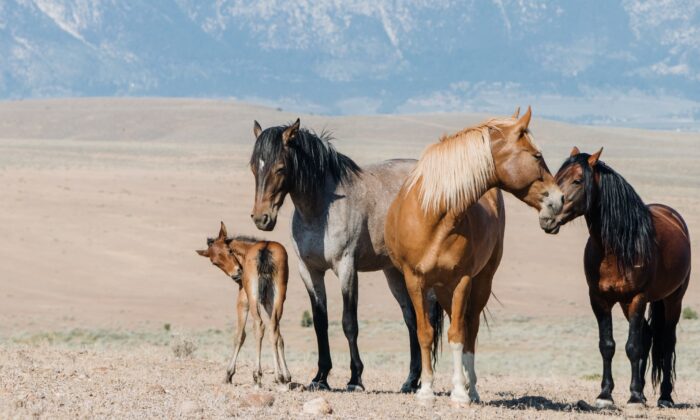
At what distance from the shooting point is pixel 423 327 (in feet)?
34.8

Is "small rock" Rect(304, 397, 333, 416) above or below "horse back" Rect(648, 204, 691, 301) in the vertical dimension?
below

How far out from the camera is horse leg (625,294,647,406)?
38.1 feet

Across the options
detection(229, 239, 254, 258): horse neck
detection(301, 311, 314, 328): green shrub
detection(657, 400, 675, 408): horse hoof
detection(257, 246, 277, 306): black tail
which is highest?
detection(229, 239, 254, 258): horse neck

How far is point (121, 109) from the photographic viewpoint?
170 metres

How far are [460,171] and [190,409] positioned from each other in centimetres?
286

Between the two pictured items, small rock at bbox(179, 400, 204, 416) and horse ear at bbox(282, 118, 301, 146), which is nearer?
small rock at bbox(179, 400, 204, 416)

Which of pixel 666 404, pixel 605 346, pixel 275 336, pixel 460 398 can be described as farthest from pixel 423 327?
pixel 666 404

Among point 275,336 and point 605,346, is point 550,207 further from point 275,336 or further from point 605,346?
point 275,336

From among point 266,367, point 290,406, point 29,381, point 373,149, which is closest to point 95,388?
point 29,381

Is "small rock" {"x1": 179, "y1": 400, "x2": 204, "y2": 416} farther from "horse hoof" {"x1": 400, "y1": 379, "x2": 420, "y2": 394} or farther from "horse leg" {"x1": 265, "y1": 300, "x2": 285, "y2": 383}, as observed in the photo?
"horse hoof" {"x1": 400, "y1": 379, "x2": 420, "y2": 394}

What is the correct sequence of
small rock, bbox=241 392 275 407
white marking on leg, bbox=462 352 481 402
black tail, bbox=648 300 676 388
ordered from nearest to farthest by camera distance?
1. small rock, bbox=241 392 275 407
2. white marking on leg, bbox=462 352 481 402
3. black tail, bbox=648 300 676 388

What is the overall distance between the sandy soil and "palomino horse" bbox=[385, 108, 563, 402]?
0.80m

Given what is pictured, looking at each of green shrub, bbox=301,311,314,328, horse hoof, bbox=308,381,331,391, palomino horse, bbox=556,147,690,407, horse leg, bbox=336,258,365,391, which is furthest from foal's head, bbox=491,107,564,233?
green shrub, bbox=301,311,314,328

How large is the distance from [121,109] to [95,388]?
162274mm
